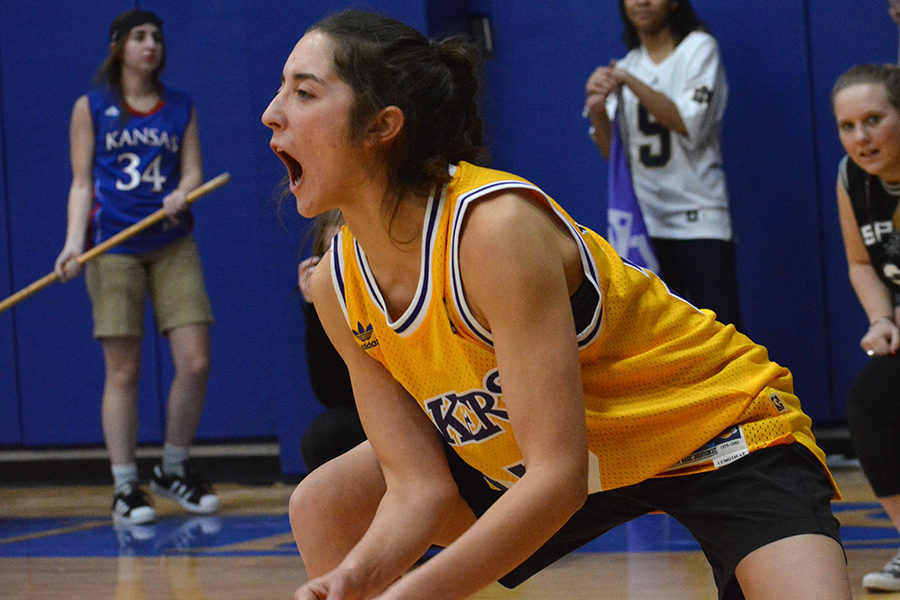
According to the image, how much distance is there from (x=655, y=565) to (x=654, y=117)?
5.40 ft

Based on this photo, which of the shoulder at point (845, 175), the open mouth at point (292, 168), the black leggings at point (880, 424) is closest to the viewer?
the open mouth at point (292, 168)

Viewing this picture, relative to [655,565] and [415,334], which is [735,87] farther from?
[415,334]

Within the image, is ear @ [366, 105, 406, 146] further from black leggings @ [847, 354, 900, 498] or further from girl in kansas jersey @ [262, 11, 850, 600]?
black leggings @ [847, 354, 900, 498]

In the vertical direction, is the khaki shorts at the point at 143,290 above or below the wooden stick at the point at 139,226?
below

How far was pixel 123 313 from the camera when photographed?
397 cm

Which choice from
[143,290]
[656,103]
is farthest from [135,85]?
[656,103]

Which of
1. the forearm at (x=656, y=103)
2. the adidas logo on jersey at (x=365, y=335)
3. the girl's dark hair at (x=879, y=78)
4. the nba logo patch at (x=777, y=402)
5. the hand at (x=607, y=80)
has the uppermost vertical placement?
the hand at (x=607, y=80)

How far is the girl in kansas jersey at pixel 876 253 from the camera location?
242 centimetres

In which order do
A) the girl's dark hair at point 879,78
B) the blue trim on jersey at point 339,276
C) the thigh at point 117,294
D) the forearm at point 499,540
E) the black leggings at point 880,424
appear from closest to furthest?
the forearm at point 499,540
the blue trim on jersey at point 339,276
the black leggings at point 880,424
the girl's dark hair at point 879,78
the thigh at point 117,294

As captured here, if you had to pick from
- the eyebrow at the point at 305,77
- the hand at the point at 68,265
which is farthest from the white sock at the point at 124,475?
the eyebrow at the point at 305,77

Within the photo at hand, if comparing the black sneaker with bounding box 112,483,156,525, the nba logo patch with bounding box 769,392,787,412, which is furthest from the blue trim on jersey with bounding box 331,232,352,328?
the black sneaker with bounding box 112,483,156,525

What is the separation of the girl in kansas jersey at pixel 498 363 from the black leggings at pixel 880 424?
820 millimetres

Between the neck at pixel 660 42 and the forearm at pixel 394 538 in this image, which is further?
the neck at pixel 660 42

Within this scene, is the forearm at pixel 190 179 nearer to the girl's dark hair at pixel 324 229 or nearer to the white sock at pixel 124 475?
the white sock at pixel 124 475
